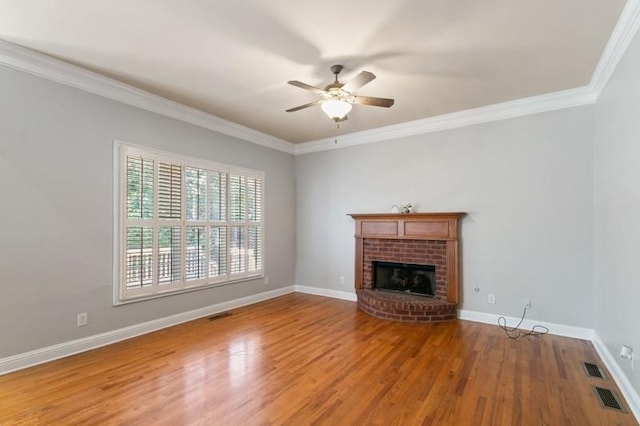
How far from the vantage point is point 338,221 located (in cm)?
575

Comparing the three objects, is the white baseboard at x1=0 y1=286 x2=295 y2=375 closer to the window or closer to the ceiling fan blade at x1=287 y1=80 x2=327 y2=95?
the window

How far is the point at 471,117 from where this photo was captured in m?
4.42

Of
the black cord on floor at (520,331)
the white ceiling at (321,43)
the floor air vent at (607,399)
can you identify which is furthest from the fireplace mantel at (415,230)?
the floor air vent at (607,399)

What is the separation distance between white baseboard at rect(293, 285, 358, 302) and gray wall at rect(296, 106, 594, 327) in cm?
28

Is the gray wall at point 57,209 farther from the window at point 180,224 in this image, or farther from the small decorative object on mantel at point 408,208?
the small decorative object on mantel at point 408,208

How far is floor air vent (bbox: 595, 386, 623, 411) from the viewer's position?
235cm

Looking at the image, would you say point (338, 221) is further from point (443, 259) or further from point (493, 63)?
point (493, 63)

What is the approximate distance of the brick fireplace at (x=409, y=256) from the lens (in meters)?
4.33

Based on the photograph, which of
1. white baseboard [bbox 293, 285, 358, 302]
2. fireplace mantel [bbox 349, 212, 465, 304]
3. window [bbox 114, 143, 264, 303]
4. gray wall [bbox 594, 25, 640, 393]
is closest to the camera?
gray wall [bbox 594, 25, 640, 393]

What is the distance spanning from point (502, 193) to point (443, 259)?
120 centimetres

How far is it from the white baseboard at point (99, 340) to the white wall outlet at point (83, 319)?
0.51 feet

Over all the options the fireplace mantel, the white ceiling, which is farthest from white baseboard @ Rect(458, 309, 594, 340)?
the white ceiling

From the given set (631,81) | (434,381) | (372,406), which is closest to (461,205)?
(631,81)

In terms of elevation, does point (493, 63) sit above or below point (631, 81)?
above
